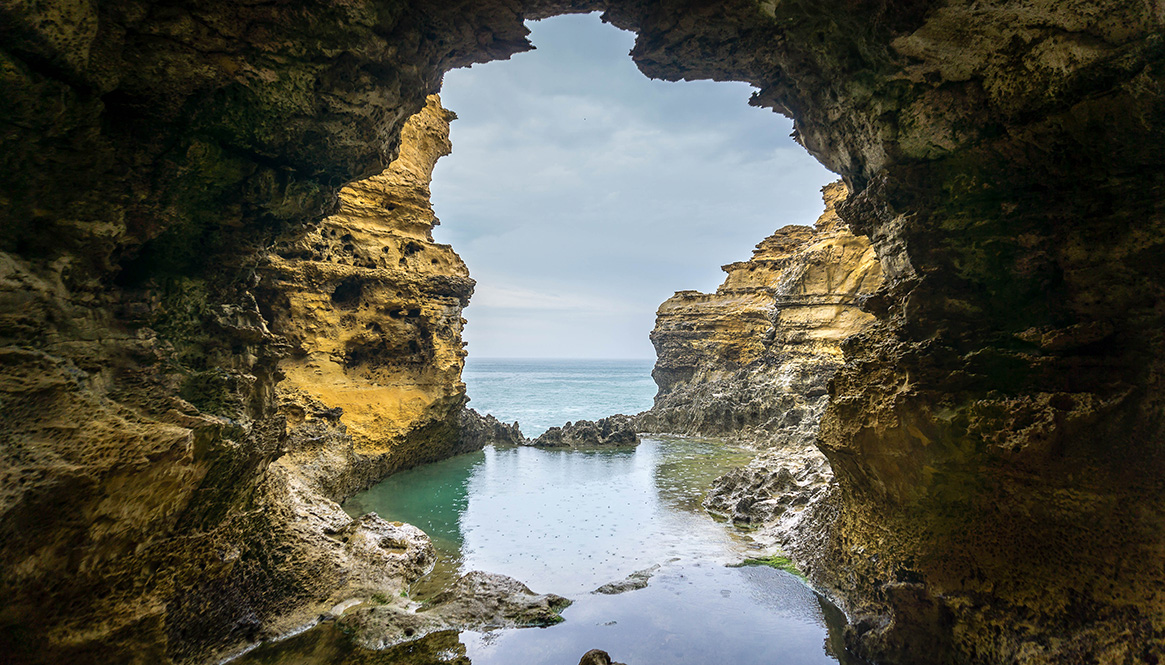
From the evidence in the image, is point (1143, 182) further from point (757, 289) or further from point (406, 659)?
point (757, 289)

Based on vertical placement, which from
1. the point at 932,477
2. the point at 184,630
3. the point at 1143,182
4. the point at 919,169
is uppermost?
the point at 919,169

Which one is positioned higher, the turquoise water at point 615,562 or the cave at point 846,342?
the cave at point 846,342

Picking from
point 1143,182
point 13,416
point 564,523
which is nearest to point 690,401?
point 564,523

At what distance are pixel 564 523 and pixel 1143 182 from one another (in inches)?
280

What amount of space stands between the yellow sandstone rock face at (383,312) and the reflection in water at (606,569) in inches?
53.3

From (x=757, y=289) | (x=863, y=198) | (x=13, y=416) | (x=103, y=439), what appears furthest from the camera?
(x=757, y=289)

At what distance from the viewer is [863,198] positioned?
14.7 feet

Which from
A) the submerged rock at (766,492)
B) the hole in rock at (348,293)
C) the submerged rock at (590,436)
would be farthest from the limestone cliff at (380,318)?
the submerged rock at (766,492)

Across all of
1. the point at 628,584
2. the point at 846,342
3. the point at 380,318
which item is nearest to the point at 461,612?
the point at 628,584

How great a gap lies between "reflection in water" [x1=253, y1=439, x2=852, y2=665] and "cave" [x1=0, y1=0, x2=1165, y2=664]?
801 mm

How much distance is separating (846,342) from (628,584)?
3.35m

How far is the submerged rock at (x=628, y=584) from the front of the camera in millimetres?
5191

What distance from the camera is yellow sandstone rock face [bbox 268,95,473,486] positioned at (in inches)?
393

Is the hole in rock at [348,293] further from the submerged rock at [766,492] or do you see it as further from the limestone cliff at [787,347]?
the limestone cliff at [787,347]
